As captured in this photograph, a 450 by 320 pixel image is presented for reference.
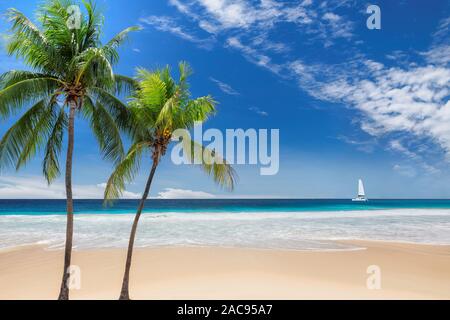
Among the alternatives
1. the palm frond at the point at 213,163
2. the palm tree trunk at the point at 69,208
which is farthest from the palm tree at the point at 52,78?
the palm frond at the point at 213,163

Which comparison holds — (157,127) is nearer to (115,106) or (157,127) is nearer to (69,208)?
(115,106)

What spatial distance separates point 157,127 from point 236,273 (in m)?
5.80

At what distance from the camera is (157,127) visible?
7.35 metres

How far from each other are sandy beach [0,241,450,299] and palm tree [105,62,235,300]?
244 cm

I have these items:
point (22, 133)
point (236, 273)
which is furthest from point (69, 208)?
point (236, 273)

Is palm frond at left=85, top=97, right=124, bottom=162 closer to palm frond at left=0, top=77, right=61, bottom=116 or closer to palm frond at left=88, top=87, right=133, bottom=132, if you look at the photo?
palm frond at left=88, top=87, right=133, bottom=132

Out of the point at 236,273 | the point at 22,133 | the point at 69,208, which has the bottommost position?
the point at 236,273

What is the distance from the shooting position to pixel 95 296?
844 cm

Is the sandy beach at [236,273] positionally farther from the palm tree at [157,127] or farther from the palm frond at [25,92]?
the palm frond at [25,92]

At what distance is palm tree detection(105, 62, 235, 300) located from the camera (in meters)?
7.32

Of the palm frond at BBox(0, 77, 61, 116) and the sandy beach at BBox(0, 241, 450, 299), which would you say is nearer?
the palm frond at BBox(0, 77, 61, 116)

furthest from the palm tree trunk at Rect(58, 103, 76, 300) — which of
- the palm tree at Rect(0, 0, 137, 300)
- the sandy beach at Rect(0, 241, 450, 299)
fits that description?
the sandy beach at Rect(0, 241, 450, 299)

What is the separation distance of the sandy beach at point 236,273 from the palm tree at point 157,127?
8.00 feet
